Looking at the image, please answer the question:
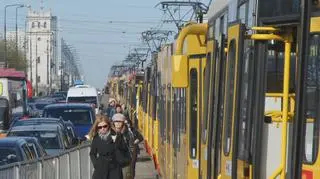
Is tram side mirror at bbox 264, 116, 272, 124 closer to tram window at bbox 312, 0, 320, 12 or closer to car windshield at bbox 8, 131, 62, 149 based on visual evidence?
tram window at bbox 312, 0, 320, 12

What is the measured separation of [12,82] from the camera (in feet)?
142

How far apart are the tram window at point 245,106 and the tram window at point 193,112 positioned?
5010mm

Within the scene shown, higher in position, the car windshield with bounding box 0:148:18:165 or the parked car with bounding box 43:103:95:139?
the car windshield with bounding box 0:148:18:165

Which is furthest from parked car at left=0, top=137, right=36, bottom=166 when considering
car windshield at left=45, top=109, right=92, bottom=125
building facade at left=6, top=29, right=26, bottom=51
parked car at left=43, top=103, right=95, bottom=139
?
building facade at left=6, top=29, right=26, bottom=51

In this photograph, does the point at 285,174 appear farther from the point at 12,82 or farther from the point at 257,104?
the point at 12,82

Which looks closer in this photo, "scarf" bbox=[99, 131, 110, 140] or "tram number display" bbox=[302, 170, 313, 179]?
"tram number display" bbox=[302, 170, 313, 179]

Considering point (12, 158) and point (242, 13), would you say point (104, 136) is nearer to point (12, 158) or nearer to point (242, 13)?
point (12, 158)

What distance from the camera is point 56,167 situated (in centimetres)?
1434

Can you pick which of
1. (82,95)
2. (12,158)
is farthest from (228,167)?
(82,95)

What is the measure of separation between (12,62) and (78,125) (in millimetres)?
79108

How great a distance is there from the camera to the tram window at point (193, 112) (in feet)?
37.2

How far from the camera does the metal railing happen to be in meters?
10.9

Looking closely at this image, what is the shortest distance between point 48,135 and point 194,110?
8.43m

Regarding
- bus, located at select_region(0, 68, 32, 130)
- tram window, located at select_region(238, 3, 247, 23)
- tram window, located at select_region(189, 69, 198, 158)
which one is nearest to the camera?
tram window, located at select_region(238, 3, 247, 23)
